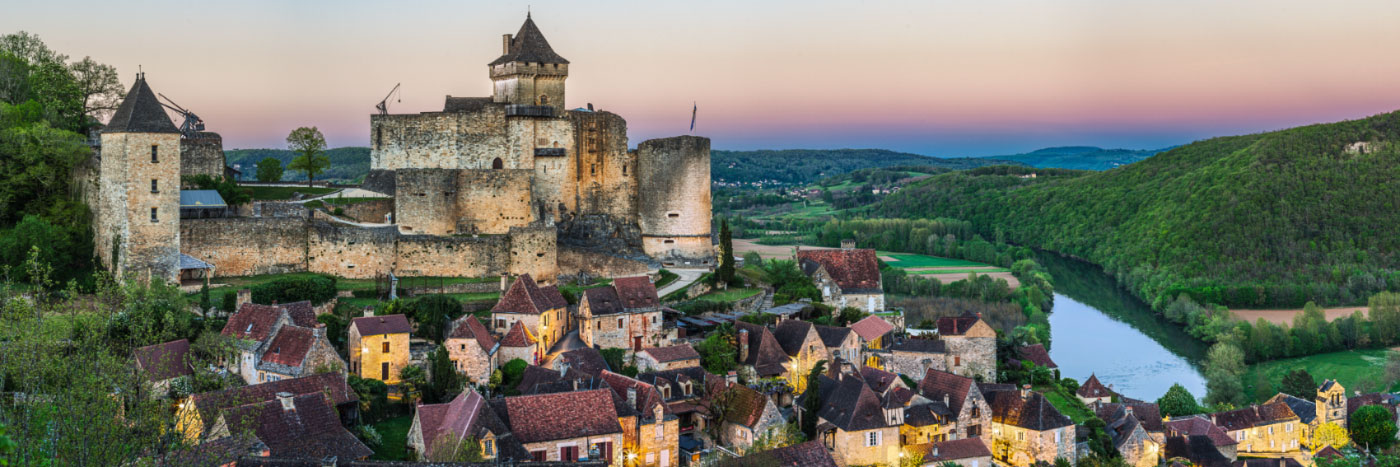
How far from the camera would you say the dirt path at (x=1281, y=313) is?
246 ft

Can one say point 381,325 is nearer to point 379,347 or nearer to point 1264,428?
point 379,347

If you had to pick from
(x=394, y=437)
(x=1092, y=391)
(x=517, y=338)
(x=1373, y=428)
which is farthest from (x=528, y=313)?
(x=1373, y=428)

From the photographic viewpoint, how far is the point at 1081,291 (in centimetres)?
9181

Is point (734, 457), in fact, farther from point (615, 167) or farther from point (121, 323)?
point (615, 167)

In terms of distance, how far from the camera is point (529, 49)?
1847 inches

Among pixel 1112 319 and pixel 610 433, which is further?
pixel 1112 319

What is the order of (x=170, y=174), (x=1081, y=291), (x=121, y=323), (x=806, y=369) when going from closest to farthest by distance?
(x=121, y=323)
(x=170, y=174)
(x=806, y=369)
(x=1081, y=291)

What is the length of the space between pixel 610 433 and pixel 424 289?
13.5 m

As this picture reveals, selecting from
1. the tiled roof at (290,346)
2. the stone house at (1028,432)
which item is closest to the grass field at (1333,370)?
the stone house at (1028,432)

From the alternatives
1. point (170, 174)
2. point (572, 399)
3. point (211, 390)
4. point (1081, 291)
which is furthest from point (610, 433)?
point (1081, 291)

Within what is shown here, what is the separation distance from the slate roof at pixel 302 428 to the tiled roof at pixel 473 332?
6.37 m

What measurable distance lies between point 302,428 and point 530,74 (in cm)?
2476

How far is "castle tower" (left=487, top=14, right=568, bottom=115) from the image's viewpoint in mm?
46500

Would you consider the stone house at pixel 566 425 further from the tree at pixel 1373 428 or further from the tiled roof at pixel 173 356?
the tree at pixel 1373 428
